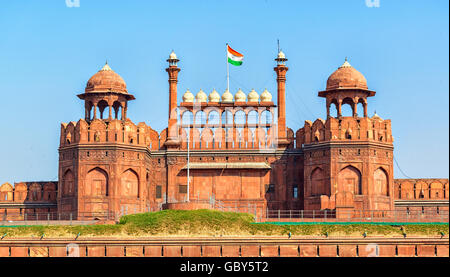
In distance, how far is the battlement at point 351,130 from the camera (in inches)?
3113

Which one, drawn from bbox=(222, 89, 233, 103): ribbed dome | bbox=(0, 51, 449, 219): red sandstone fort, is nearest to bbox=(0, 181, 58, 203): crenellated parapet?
bbox=(0, 51, 449, 219): red sandstone fort

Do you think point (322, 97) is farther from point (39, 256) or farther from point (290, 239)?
point (39, 256)

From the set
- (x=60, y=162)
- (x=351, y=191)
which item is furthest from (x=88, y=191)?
(x=351, y=191)

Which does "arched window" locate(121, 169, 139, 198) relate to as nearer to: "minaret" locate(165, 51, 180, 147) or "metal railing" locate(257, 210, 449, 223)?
"minaret" locate(165, 51, 180, 147)

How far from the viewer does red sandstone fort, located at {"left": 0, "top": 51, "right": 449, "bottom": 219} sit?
257ft

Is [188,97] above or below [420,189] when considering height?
above

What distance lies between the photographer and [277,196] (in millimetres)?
82375

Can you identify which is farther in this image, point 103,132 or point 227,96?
point 227,96

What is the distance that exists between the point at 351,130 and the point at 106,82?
69.5 feet

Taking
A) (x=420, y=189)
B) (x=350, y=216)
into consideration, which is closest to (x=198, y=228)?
(x=350, y=216)

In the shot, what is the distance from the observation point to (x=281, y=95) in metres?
84.4

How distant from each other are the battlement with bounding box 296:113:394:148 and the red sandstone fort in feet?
0.27

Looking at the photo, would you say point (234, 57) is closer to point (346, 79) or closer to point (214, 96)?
point (214, 96)

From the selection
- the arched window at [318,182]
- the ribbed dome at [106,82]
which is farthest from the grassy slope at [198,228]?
the ribbed dome at [106,82]
